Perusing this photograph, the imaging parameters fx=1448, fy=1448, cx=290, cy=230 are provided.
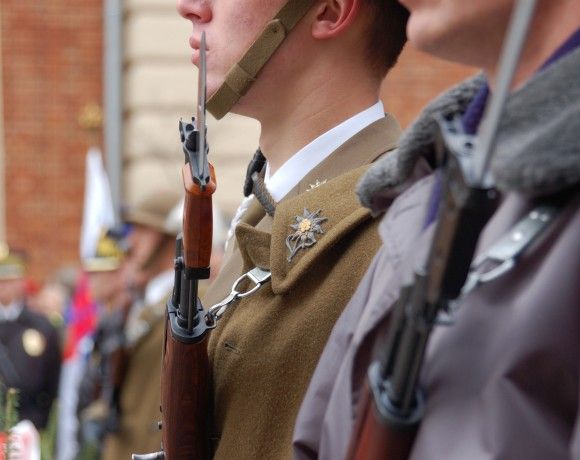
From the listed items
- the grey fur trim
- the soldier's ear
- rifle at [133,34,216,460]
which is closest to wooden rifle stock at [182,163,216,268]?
rifle at [133,34,216,460]

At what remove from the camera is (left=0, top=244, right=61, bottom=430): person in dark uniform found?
9.18 meters

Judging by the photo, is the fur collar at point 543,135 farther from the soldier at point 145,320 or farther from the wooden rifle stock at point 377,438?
the soldier at point 145,320

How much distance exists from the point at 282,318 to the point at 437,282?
1.10 meters

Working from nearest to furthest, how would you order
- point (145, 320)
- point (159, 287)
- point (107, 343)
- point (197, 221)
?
1. point (197, 221)
2. point (145, 320)
3. point (159, 287)
4. point (107, 343)

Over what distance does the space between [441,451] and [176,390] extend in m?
1.18

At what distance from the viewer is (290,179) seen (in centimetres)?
295

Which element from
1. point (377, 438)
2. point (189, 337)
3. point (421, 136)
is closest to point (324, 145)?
point (189, 337)

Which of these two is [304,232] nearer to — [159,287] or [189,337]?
[189,337]

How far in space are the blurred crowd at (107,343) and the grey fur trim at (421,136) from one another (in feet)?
9.49

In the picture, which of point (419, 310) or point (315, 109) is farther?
point (315, 109)

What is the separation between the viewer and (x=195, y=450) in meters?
2.78

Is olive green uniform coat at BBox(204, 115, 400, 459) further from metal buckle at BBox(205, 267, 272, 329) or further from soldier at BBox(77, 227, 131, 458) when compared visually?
soldier at BBox(77, 227, 131, 458)

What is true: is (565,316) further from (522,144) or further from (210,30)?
(210,30)

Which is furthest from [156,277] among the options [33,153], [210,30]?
[33,153]
